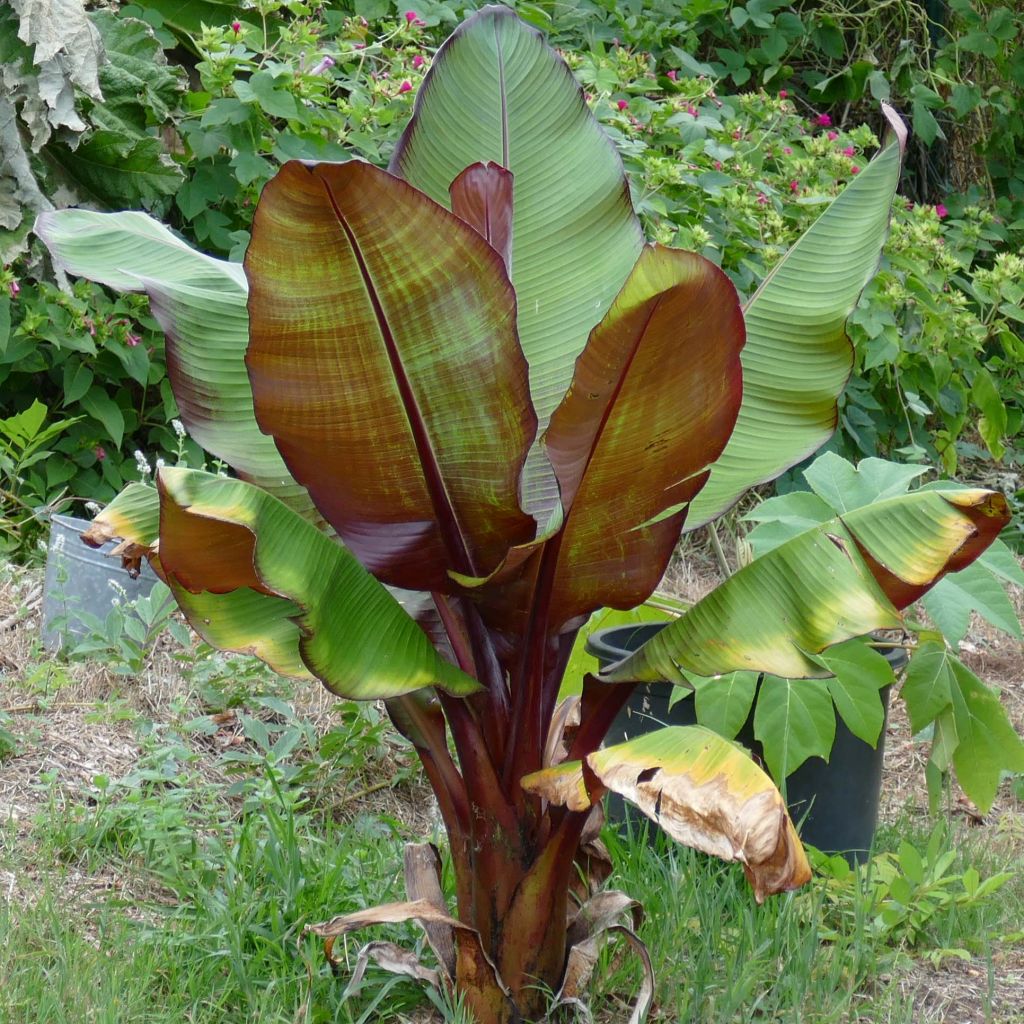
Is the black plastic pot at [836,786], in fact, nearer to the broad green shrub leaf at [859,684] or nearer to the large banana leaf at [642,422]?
the broad green shrub leaf at [859,684]

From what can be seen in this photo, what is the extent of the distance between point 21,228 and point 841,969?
3126 mm

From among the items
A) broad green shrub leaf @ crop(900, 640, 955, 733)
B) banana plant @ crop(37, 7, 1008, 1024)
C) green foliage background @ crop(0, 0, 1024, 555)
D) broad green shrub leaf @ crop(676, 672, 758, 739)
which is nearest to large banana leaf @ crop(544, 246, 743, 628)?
banana plant @ crop(37, 7, 1008, 1024)

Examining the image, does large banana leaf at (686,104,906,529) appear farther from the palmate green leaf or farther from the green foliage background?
the green foliage background

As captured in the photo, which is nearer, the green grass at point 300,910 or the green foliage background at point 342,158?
the green grass at point 300,910

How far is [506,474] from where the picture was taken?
1565 millimetres

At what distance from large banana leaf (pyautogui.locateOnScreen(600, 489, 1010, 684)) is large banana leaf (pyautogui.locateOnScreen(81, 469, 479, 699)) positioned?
1.04 ft

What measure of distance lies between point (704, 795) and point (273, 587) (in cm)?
51

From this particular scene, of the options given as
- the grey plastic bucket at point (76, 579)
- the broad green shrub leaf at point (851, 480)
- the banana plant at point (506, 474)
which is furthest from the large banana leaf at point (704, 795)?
the grey plastic bucket at point (76, 579)

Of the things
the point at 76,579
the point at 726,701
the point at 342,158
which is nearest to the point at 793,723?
the point at 726,701

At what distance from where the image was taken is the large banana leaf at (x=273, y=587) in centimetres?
138

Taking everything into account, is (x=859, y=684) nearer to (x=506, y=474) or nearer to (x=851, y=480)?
(x=851, y=480)

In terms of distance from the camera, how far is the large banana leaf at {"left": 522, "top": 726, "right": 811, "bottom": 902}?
1.28m

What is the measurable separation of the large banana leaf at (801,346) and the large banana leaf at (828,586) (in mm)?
280

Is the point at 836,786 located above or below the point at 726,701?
below
